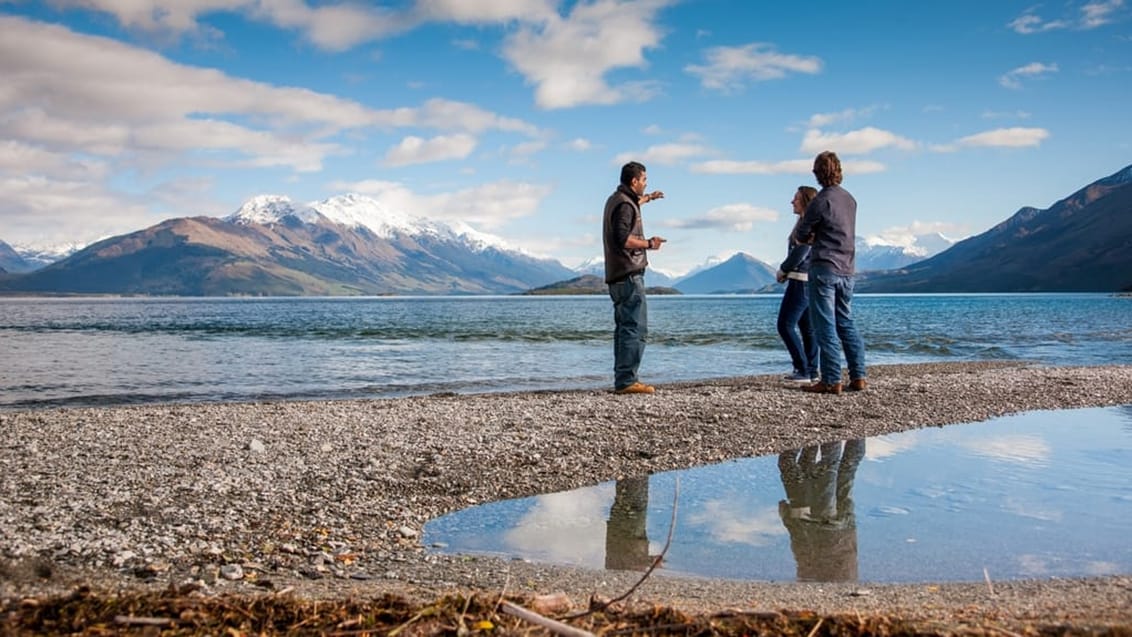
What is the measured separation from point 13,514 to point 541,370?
18.0 m

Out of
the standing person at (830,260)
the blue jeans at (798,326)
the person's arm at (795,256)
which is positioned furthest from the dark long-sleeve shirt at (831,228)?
the blue jeans at (798,326)

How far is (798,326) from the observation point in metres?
15.3

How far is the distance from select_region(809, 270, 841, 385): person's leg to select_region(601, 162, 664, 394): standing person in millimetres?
2763

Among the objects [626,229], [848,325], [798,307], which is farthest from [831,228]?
[626,229]

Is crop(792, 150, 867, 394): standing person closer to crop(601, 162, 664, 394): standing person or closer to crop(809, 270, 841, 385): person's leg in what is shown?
crop(809, 270, 841, 385): person's leg

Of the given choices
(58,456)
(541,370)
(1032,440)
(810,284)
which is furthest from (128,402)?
(1032,440)

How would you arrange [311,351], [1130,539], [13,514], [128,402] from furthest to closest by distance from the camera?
1. [311,351]
2. [128,402]
3. [13,514]
4. [1130,539]

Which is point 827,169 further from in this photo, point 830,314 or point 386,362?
point 386,362

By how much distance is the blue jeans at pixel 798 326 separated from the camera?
49.0 feet

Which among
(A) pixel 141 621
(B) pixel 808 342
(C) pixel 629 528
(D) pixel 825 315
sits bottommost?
(C) pixel 629 528

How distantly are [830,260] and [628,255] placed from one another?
3.37m

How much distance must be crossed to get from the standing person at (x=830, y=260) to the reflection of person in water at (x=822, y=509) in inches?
118

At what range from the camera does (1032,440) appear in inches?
404

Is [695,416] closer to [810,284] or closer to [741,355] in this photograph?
[810,284]
